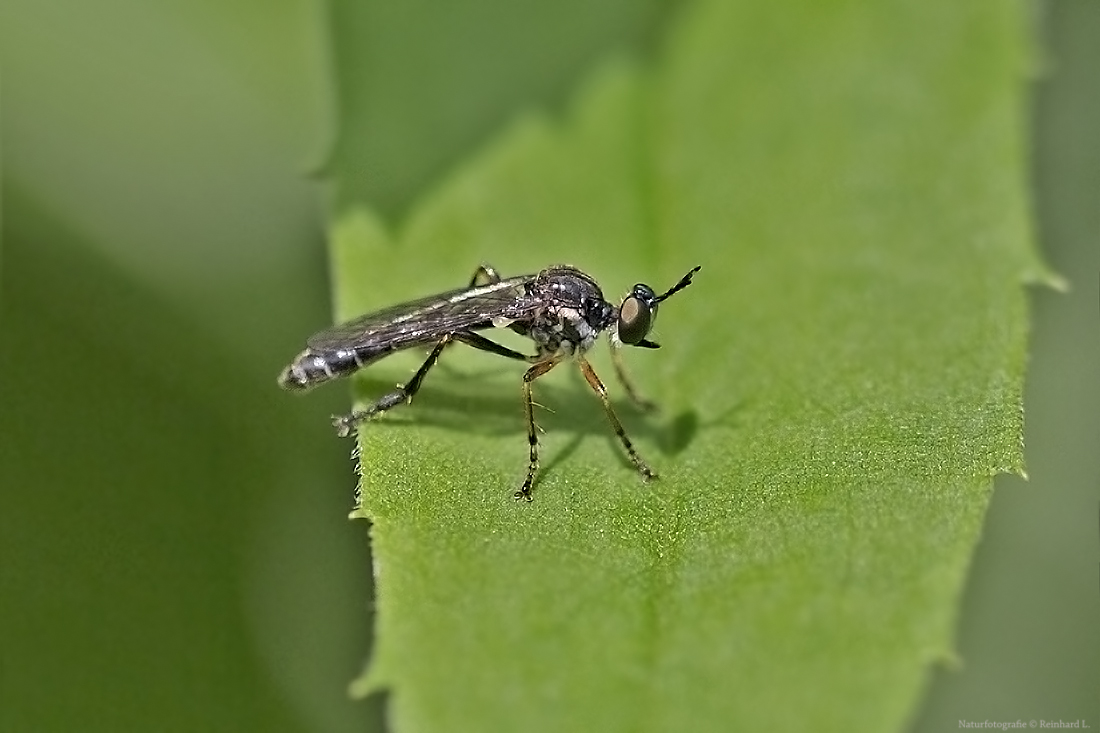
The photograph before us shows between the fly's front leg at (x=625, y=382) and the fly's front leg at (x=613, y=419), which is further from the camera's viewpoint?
the fly's front leg at (x=625, y=382)

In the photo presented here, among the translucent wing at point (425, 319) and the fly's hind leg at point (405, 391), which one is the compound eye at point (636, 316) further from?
the fly's hind leg at point (405, 391)

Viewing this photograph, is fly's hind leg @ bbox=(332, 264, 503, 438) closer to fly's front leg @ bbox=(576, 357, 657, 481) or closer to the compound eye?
fly's front leg @ bbox=(576, 357, 657, 481)

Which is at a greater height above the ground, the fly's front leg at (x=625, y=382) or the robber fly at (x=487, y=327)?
the robber fly at (x=487, y=327)

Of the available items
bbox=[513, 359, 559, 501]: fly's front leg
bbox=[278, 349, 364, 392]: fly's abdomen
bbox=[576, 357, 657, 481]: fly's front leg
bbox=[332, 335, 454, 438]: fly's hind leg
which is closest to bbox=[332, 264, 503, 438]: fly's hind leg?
bbox=[332, 335, 454, 438]: fly's hind leg

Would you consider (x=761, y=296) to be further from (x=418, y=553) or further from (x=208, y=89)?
(x=208, y=89)

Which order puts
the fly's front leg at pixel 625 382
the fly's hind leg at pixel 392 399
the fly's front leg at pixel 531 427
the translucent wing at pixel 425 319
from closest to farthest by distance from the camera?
the fly's front leg at pixel 531 427, the fly's hind leg at pixel 392 399, the fly's front leg at pixel 625 382, the translucent wing at pixel 425 319

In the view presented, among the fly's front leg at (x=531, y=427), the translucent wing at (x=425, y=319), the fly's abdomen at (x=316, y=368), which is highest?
the translucent wing at (x=425, y=319)

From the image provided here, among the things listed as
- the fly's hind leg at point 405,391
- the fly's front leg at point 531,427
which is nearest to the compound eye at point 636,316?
the fly's front leg at point 531,427
